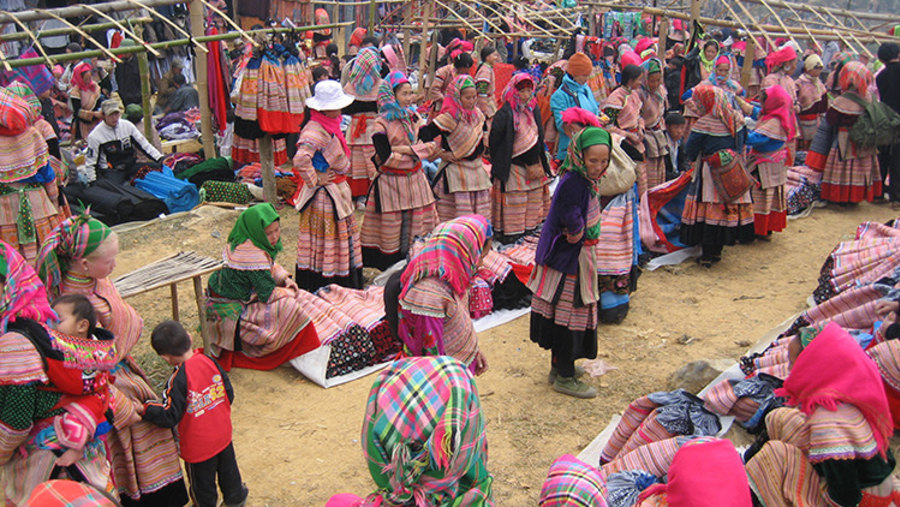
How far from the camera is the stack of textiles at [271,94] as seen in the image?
768 centimetres

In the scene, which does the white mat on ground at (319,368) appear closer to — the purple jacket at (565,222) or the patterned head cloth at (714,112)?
the purple jacket at (565,222)

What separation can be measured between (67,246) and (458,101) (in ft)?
13.0

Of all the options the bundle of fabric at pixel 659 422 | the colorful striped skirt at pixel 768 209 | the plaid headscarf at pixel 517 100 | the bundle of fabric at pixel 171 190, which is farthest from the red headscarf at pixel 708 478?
the bundle of fabric at pixel 171 190

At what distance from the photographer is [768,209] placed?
7.63 m

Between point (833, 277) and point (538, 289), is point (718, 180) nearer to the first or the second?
point (833, 277)

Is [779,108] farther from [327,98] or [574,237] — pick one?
[327,98]

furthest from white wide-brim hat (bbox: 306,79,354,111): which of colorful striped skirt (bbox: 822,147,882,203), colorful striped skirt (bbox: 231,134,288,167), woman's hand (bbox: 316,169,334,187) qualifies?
colorful striped skirt (bbox: 822,147,882,203)

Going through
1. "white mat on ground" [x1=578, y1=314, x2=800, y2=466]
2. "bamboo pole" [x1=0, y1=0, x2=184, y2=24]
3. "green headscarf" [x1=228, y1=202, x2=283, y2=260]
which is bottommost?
"white mat on ground" [x1=578, y1=314, x2=800, y2=466]

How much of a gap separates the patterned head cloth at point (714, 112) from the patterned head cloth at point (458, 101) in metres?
2.06

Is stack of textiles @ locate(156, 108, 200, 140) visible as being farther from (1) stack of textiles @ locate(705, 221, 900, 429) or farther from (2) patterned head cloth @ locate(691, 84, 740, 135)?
(1) stack of textiles @ locate(705, 221, 900, 429)

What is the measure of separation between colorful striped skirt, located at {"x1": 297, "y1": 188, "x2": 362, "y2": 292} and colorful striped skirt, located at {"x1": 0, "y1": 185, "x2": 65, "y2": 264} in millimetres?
1977

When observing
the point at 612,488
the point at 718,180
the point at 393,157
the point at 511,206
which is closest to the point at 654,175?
the point at 718,180

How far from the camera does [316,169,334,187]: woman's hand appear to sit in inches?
239

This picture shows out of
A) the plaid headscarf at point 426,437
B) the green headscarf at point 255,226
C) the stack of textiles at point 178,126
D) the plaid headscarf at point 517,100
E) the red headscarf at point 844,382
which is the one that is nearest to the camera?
the plaid headscarf at point 426,437
